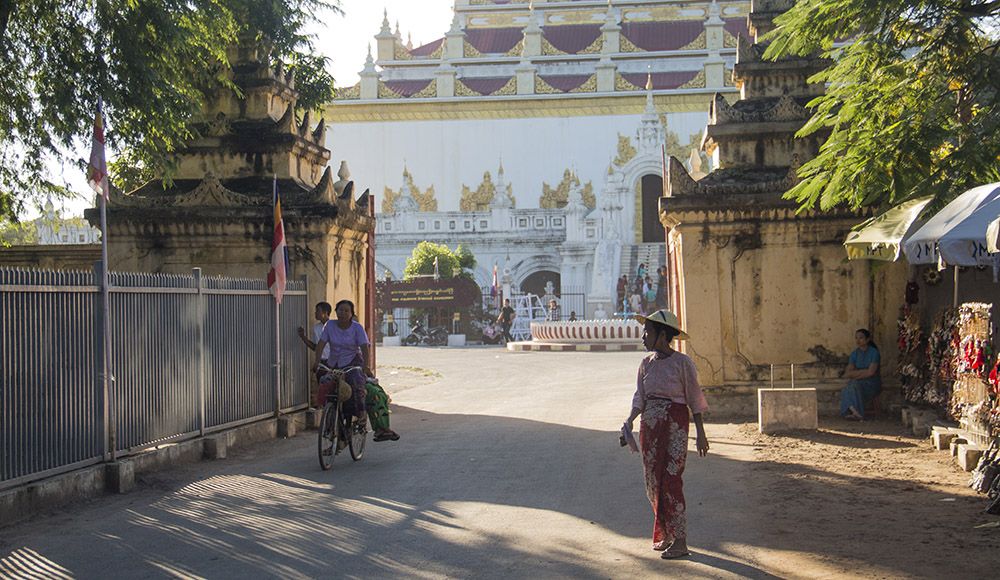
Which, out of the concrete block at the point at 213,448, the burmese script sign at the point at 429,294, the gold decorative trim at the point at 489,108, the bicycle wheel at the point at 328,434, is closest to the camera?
the bicycle wheel at the point at 328,434

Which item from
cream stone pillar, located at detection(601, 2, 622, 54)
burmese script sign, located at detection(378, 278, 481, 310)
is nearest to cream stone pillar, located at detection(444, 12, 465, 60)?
cream stone pillar, located at detection(601, 2, 622, 54)

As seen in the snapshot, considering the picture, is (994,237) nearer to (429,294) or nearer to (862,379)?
(862,379)

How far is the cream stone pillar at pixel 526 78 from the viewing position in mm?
51375

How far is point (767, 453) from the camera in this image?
35.6 feet

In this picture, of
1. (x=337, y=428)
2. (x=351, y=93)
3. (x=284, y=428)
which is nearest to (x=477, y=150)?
(x=351, y=93)

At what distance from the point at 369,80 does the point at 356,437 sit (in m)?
42.7

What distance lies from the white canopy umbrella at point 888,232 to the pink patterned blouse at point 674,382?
482 centimetres

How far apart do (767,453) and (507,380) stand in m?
11.2

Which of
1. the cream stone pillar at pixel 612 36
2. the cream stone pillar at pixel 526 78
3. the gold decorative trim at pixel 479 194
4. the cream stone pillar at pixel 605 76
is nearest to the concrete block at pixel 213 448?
the cream stone pillar at pixel 605 76

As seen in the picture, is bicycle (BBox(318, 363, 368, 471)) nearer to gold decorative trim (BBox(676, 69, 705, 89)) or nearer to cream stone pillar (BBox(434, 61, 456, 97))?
gold decorative trim (BBox(676, 69, 705, 89))

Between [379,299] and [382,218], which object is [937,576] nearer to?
[379,299]

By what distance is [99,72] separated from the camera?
1290 centimetres

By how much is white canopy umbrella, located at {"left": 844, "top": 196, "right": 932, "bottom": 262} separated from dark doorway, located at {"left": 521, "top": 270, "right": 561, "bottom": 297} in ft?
112

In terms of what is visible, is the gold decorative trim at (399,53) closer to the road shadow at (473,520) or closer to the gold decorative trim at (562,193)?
the gold decorative trim at (562,193)
